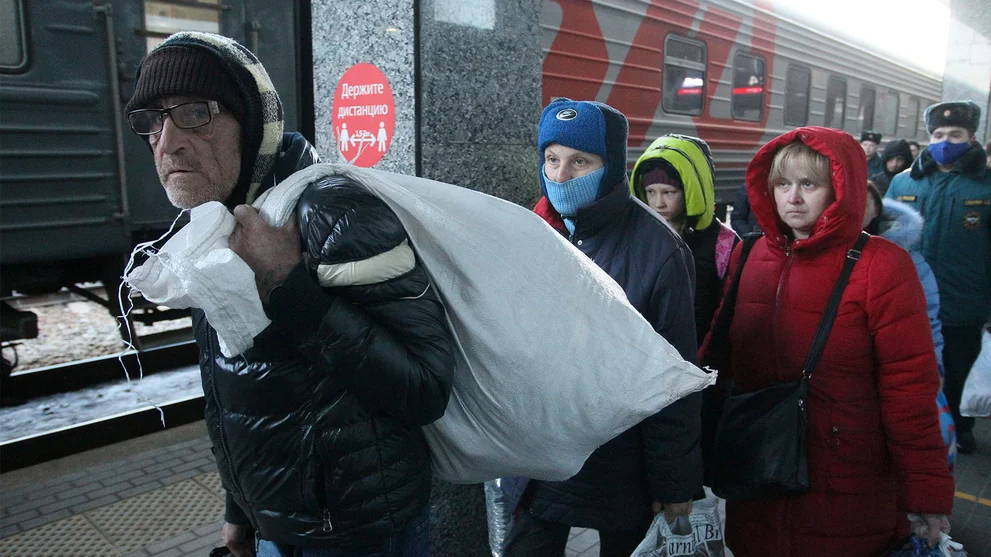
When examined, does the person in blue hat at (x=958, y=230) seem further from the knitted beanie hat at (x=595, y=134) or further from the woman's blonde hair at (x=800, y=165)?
the knitted beanie hat at (x=595, y=134)

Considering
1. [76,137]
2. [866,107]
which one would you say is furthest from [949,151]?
[866,107]

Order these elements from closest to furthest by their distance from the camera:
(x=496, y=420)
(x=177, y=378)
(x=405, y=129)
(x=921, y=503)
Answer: (x=496, y=420)
(x=921, y=503)
(x=405, y=129)
(x=177, y=378)

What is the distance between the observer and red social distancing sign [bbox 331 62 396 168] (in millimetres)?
2549

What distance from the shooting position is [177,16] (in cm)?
499

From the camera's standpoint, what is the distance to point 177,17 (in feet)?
16.4

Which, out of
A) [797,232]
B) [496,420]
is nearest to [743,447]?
[797,232]

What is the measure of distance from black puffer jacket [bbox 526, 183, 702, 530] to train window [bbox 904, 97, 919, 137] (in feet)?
46.1

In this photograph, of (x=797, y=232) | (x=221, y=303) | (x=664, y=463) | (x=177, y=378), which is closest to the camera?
(x=221, y=303)

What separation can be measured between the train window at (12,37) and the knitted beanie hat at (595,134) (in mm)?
3743

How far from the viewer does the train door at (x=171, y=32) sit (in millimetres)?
4750

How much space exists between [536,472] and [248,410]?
65 centimetres

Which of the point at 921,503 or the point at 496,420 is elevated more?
the point at 496,420

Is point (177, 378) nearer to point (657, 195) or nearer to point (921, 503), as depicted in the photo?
point (657, 195)

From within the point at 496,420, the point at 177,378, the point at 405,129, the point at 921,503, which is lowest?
the point at 177,378
